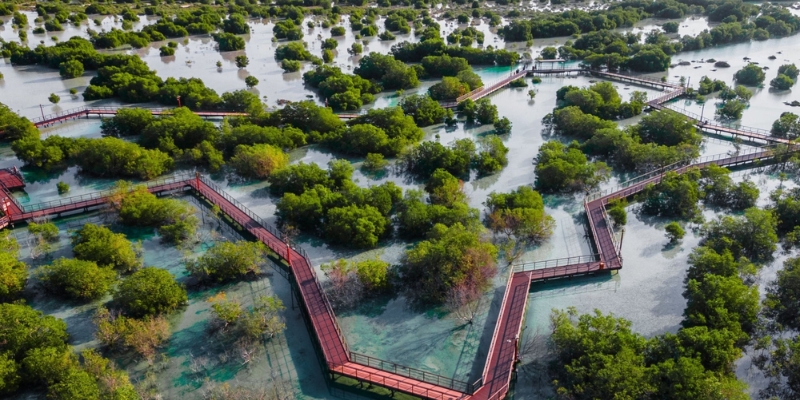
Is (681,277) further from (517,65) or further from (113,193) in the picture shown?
(517,65)

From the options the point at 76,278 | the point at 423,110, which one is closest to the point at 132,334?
the point at 76,278

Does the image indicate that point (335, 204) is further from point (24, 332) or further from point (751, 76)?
point (751, 76)

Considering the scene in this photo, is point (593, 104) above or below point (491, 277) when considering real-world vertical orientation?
above

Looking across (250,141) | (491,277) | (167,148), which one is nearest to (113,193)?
(167,148)

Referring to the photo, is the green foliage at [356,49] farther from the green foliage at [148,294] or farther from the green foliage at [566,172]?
the green foliage at [148,294]

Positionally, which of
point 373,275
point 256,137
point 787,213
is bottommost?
point 787,213

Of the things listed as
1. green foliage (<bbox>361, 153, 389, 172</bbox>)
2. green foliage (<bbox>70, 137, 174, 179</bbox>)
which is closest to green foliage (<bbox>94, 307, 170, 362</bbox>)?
green foliage (<bbox>70, 137, 174, 179</bbox>)

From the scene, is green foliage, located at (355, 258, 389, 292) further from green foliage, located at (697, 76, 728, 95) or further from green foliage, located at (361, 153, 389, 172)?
green foliage, located at (697, 76, 728, 95)
